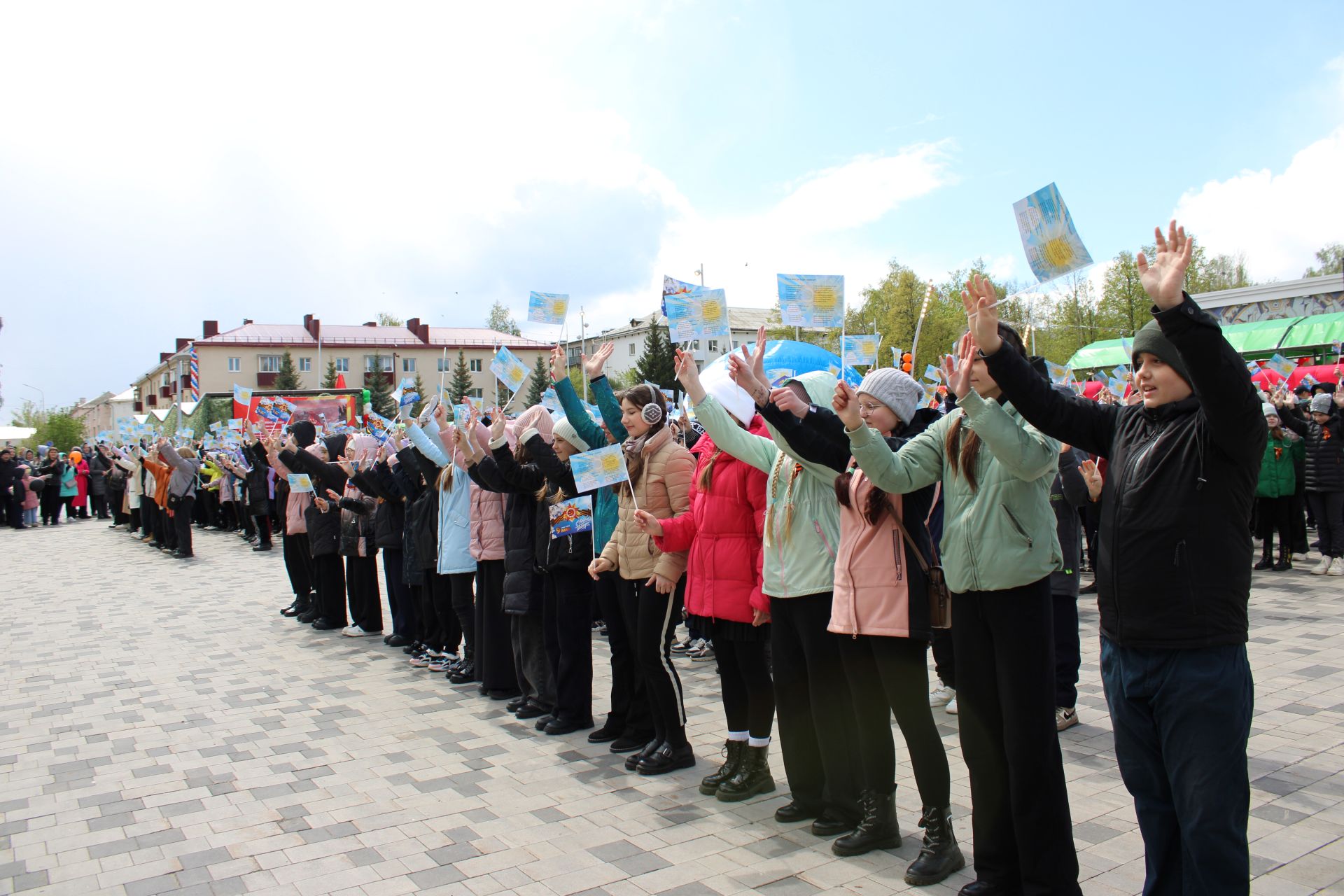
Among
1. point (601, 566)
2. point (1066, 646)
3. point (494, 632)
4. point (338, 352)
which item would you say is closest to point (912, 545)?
point (601, 566)

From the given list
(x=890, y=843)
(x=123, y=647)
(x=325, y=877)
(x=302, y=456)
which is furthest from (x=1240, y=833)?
(x=123, y=647)

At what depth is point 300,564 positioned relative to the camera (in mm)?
11578

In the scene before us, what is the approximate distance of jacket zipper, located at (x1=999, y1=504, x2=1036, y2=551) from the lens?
3449mm

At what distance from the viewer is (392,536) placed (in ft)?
30.8

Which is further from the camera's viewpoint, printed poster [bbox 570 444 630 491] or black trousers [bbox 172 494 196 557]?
black trousers [bbox 172 494 196 557]

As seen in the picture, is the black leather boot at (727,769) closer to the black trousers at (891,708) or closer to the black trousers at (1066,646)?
the black trousers at (891,708)

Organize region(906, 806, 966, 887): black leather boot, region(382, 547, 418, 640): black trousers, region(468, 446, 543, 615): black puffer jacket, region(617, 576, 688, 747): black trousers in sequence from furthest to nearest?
region(382, 547, 418, 640): black trousers
region(468, 446, 543, 615): black puffer jacket
region(617, 576, 688, 747): black trousers
region(906, 806, 966, 887): black leather boot

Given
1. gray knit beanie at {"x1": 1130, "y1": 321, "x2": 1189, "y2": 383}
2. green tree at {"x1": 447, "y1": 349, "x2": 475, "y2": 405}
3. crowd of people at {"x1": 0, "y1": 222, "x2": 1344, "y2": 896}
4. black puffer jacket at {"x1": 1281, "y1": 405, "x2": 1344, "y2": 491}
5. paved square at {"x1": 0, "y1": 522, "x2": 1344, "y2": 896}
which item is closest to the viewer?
crowd of people at {"x1": 0, "y1": 222, "x2": 1344, "y2": 896}

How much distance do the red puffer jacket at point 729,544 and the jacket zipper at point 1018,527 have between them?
1.58 metres

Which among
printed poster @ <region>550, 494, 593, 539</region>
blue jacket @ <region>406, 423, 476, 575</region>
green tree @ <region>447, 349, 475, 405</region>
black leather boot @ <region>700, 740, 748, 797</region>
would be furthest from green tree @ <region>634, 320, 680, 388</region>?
black leather boot @ <region>700, 740, 748, 797</region>

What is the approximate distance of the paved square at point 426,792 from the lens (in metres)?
4.12

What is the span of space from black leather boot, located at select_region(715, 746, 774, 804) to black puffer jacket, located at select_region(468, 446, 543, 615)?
223cm

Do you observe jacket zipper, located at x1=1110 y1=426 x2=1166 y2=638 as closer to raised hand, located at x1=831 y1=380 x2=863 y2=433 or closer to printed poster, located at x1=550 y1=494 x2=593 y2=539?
raised hand, located at x1=831 y1=380 x2=863 y2=433

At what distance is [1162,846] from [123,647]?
404 inches
